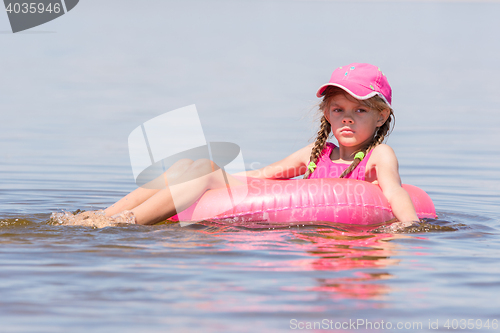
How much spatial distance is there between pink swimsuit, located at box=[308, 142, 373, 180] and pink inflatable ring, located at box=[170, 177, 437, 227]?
258mm

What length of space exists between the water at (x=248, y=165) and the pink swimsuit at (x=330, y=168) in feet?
1.27

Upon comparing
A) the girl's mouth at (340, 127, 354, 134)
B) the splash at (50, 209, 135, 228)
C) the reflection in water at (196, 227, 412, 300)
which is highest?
the girl's mouth at (340, 127, 354, 134)

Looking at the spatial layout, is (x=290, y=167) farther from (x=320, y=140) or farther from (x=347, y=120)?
(x=347, y=120)

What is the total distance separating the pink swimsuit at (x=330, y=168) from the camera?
495cm

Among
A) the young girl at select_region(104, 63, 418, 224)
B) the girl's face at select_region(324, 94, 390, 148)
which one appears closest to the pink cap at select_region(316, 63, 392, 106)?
the young girl at select_region(104, 63, 418, 224)

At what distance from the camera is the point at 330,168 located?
203 inches

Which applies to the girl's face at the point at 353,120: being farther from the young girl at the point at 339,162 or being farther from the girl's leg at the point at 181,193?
the girl's leg at the point at 181,193

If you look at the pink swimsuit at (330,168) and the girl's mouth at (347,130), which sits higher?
the girl's mouth at (347,130)

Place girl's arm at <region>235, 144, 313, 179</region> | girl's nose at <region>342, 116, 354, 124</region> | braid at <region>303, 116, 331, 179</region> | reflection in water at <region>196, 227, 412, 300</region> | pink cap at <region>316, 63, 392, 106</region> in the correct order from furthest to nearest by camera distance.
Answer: girl's arm at <region>235, 144, 313, 179</region> < braid at <region>303, 116, 331, 179</region> < girl's nose at <region>342, 116, 354, 124</region> < pink cap at <region>316, 63, 392, 106</region> < reflection in water at <region>196, 227, 412, 300</region>

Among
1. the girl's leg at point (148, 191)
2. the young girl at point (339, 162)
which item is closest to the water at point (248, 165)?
the young girl at point (339, 162)

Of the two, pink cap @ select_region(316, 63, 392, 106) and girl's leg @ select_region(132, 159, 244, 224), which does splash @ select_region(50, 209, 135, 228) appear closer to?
girl's leg @ select_region(132, 159, 244, 224)

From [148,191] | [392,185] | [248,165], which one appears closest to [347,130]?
[392,185]

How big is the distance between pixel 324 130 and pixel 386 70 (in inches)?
413

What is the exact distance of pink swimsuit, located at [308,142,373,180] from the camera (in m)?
4.95
